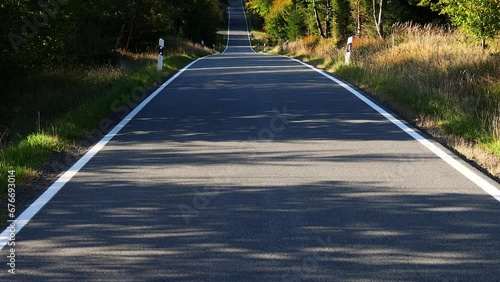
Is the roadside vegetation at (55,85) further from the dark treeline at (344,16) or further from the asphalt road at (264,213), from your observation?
the dark treeline at (344,16)

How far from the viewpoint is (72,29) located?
74.8ft

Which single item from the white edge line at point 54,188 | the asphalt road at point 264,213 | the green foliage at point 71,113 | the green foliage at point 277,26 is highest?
the green foliage at point 277,26

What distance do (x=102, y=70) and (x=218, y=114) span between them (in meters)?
10.3

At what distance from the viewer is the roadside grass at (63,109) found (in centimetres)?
787

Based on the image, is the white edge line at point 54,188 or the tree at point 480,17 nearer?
the white edge line at point 54,188

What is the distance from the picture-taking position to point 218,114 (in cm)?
1126

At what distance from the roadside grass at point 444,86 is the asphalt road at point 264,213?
2.47 ft

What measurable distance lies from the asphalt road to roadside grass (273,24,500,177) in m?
0.75

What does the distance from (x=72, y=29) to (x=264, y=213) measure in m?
18.7

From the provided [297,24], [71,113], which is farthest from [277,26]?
[71,113]

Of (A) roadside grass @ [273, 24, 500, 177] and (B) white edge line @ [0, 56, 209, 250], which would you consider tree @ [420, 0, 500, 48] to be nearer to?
(A) roadside grass @ [273, 24, 500, 177]

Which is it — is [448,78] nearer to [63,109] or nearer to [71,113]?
[71,113]

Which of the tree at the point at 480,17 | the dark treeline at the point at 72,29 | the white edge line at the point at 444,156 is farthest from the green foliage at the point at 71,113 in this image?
the tree at the point at 480,17

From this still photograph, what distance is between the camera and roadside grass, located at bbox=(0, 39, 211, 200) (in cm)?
787
